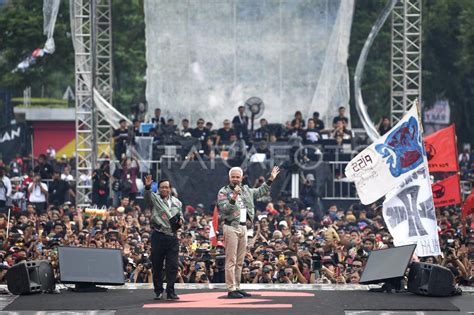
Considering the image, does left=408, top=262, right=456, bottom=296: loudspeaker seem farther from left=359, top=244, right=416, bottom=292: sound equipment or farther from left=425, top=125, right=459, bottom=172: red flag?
left=425, top=125, right=459, bottom=172: red flag

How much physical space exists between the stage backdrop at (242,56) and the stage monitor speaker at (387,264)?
61.0 ft

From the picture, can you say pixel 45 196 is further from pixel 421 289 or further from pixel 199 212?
pixel 421 289

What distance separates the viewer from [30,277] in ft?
66.7

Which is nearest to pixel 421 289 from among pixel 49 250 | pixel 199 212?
pixel 49 250

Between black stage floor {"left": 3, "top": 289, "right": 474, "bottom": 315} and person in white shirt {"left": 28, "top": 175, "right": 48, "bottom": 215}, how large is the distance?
1510cm

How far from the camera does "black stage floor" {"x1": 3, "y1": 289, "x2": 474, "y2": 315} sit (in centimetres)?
1897

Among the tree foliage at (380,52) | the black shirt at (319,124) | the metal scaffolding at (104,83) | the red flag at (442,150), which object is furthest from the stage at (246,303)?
the tree foliage at (380,52)

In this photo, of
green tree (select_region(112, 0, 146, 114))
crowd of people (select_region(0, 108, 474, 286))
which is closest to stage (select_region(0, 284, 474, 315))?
crowd of people (select_region(0, 108, 474, 286))

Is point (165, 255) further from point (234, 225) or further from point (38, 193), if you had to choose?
point (38, 193)

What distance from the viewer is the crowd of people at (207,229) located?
936 inches

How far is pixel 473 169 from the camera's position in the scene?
3862cm

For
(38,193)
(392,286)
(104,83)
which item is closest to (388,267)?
(392,286)

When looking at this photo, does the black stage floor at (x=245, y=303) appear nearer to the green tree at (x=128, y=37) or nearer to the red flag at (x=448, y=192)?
the red flag at (x=448, y=192)

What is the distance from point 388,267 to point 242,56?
19481 millimetres
